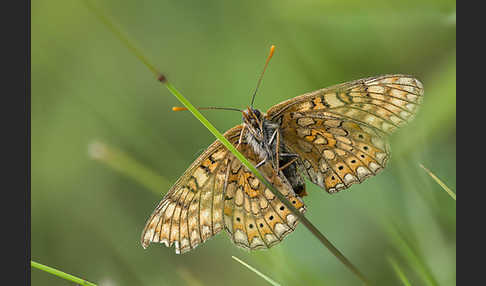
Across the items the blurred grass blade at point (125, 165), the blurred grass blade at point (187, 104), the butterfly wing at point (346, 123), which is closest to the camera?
the blurred grass blade at point (187, 104)

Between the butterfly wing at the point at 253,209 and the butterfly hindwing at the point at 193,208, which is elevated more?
the butterfly hindwing at the point at 193,208

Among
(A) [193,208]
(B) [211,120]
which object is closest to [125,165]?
(A) [193,208]

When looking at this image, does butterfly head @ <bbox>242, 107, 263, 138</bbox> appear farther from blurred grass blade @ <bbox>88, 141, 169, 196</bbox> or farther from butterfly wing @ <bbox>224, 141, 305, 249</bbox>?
blurred grass blade @ <bbox>88, 141, 169, 196</bbox>

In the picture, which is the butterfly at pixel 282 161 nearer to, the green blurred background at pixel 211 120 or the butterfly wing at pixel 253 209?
the butterfly wing at pixel 253 209

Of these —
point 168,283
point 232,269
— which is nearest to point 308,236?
point 232,269

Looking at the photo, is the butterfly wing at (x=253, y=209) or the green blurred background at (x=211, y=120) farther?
the green blurred background at (x=211, y=120)

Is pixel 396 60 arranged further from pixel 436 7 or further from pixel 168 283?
pixel 168 283

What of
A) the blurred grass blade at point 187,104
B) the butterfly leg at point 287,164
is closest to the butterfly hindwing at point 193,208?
the butterfly leg at point 287,164

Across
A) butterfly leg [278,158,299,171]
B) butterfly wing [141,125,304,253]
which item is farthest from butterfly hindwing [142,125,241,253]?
butterfly leg [278,158,299,171]
